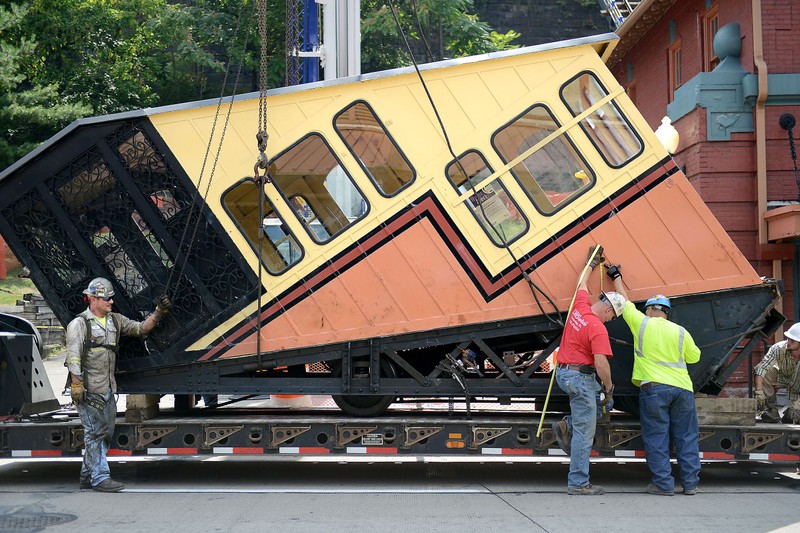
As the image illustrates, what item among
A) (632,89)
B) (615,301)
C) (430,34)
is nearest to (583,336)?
(615,301)

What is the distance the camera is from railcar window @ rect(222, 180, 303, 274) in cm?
921

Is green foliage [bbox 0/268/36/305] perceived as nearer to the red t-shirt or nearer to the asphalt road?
the asphalt road

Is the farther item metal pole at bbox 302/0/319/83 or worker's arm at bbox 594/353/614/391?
metal pole at bbox 302/0/319/83

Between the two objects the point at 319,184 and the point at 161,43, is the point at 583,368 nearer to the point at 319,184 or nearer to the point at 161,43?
the point at 319,184

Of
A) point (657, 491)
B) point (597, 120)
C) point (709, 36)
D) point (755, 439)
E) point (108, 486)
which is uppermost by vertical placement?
point (709, 36)

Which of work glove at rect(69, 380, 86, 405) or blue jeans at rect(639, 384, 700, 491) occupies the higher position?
work glove at rect(69, 380, 86, 405)

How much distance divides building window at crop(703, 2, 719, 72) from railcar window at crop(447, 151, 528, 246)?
8715 mm

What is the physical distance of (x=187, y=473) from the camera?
10062 mm

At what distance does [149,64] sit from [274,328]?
26065 millimetres

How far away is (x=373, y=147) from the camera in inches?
362

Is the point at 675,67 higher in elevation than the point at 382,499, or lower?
higher

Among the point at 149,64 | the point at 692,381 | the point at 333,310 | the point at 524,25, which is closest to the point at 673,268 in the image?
the point at 692,381

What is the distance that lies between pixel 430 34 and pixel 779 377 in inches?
1050

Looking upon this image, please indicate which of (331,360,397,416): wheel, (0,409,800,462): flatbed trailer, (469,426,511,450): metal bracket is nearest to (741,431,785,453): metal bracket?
(0,409,800,462): flatbed trailer
